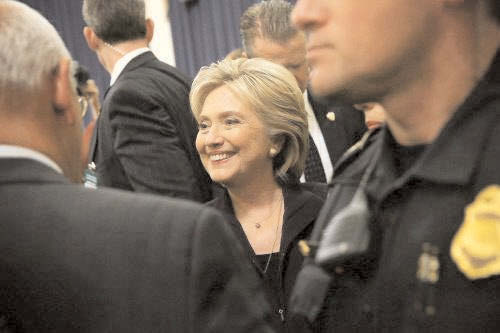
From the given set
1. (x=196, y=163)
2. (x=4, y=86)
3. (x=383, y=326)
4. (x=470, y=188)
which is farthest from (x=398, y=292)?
(x=196, y=163)

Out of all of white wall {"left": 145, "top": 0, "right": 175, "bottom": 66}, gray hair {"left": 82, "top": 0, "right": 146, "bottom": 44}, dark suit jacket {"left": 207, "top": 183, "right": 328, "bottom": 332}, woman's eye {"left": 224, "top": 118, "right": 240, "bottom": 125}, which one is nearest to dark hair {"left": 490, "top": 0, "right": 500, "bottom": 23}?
dark suit jacket {"left": 207, "top": 183, "right": 328, "bottom": 332}

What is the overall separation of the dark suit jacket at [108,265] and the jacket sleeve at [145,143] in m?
1.42

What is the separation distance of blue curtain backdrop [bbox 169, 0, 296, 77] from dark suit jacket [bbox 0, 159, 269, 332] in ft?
13.3

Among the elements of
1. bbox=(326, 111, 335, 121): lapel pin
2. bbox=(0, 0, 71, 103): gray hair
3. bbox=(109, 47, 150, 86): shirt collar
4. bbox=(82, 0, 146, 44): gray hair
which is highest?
bbox=(0, 0, 71, 103): gray hair

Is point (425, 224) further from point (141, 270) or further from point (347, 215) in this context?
point (141, 270)

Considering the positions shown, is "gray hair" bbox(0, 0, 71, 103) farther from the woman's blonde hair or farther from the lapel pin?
the lapel pin

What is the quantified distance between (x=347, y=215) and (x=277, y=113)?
120 cm

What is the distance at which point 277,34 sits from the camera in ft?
9.58

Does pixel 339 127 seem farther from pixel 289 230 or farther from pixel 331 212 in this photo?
pixel 331 212

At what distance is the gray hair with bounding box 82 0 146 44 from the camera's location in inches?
107

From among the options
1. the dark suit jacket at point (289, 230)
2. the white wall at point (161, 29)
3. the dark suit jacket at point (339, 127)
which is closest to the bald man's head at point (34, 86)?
the dark suit jacket at point (289, 230)

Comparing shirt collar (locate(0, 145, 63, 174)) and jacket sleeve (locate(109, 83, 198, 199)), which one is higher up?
shirt collar (locate(0, 145, 63, 174))

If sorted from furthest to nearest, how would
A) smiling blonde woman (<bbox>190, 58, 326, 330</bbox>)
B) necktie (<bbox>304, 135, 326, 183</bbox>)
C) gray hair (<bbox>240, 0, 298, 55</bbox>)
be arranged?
gray hair (<bbox>240, 0, 298, 55</bbox>) < necktie (<bbox>304, 135, 326, 183</bbox>) < smiling blonde woman (<bbox>190, 58, 326, 330</bbox>)

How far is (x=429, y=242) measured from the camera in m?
1.00
